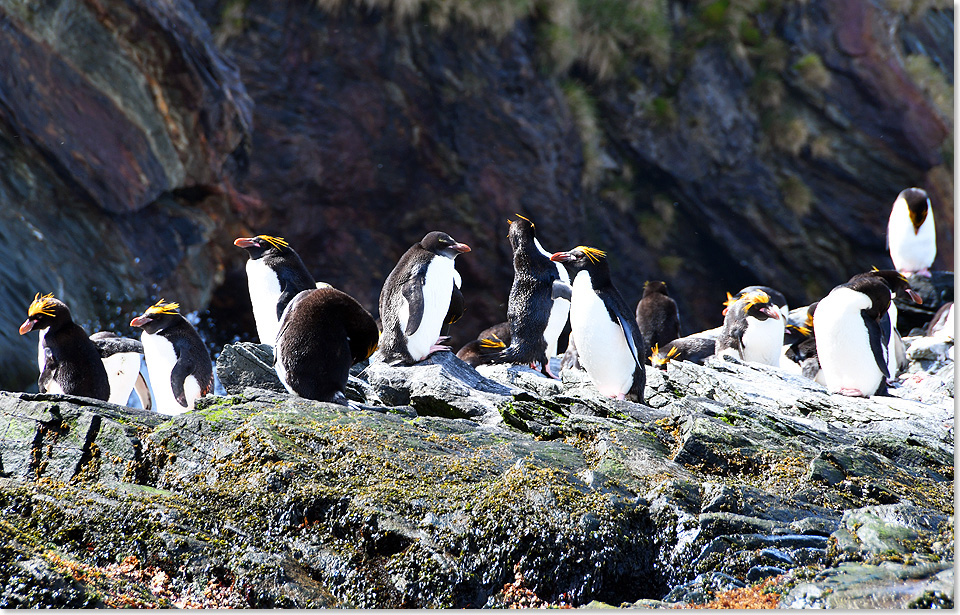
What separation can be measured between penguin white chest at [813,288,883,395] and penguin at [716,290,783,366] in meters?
1.37

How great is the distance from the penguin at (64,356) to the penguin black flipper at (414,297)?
2.00 m

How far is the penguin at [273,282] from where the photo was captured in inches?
245

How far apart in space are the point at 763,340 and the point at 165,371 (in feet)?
17.3

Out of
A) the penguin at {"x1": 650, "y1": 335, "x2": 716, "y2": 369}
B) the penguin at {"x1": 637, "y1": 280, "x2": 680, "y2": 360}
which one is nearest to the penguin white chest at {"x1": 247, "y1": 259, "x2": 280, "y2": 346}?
the penguin at {"x1": 650, "y1": 335, "x2": 716, "y2": 369}

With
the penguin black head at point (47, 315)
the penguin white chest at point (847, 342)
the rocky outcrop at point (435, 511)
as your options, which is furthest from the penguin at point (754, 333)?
the penguin black head at point (47, 315)

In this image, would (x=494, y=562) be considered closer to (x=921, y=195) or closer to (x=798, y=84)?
(x=921, y=195)

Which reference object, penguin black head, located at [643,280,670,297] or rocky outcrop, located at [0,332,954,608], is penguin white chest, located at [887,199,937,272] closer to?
penguin black head, located at [643,280,670,297]

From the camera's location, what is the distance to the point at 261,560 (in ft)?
9.22

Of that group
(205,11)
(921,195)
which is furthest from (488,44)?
(921,195)

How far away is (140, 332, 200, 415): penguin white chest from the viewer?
5.73m

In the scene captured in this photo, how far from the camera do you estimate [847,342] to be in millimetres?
6250

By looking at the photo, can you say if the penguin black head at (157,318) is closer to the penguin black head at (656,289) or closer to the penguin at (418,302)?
the penguin at (418,302)

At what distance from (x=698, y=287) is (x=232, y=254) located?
8.88 metres

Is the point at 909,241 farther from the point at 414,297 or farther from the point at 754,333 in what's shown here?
the point at 414,297
